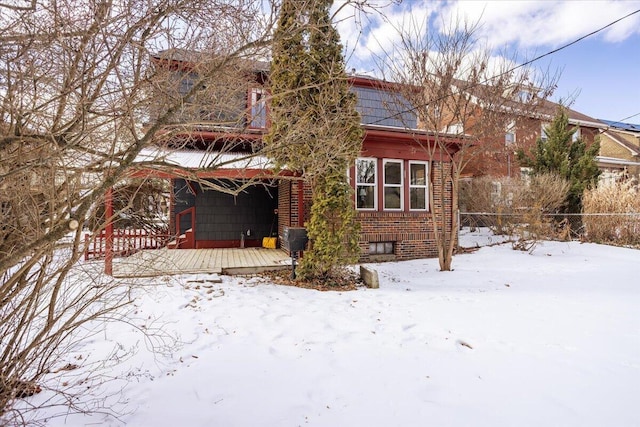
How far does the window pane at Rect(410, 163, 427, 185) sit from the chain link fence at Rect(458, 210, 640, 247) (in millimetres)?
3556

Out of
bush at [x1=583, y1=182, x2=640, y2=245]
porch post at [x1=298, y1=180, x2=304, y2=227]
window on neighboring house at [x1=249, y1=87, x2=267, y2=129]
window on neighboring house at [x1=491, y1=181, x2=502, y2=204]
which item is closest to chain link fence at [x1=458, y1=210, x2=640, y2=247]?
bush at [x1=583, y1=182, x2=640, y2=245]

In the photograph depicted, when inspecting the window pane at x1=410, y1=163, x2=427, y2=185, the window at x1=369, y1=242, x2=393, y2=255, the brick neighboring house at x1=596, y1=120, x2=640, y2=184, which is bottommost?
the window at x1=369, y1=242, x2=393, y2=255

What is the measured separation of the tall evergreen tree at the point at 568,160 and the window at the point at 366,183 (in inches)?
329

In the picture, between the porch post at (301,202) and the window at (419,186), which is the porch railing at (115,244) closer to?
the porch post at (301,202)

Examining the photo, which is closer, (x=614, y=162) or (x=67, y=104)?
(x=67, y=104)

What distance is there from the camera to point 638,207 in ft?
34.6

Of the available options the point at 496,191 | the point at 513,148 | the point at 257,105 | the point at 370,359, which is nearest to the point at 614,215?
the point at 496,191

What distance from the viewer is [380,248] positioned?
9.52m

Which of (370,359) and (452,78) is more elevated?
(452,78)

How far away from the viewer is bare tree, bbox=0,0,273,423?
1.86 m

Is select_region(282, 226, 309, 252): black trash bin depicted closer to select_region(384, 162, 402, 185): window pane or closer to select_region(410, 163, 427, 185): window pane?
→ select_region(384, 162, 402, 185): window pane

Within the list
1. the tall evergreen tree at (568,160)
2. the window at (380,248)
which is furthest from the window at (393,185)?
the tall evergreen tree at (568,160)

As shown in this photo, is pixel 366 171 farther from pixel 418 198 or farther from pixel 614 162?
pixel 614 162

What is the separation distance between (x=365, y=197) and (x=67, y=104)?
776 centimetres
